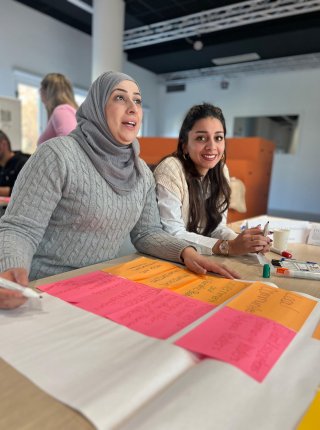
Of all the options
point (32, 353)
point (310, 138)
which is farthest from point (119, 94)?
point (310, 138)

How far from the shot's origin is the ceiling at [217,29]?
445 centimetres

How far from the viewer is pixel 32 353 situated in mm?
449

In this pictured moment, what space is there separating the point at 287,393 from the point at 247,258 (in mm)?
640

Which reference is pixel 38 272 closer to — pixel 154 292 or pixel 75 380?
pixel 154 292

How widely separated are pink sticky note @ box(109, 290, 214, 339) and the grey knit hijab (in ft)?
1.34

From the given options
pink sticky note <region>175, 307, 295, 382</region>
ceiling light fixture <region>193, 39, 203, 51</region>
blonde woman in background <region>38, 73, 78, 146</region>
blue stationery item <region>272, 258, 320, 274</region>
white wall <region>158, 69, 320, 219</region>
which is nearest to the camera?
pink sticky note <region>175, 307, 295, 382</region>

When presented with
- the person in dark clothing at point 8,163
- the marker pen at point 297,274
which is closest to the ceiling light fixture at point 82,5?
the person in dark clothing at point 8,163

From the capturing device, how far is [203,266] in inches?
33.4

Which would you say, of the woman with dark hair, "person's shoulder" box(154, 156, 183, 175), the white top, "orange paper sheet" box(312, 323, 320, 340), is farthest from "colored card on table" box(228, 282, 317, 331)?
"person's shoulder" box(154, 156, 183, 175)

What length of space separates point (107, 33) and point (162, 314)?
472cm

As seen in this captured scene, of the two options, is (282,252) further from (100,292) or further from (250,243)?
(100,292)

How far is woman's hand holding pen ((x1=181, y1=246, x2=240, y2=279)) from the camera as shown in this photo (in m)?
0.82

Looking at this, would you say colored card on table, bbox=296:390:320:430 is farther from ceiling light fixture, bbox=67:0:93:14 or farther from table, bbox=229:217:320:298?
ceiling light fixture, bbox=67:0:93:14

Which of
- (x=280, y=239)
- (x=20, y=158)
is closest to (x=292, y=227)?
(x=280, y=239)
